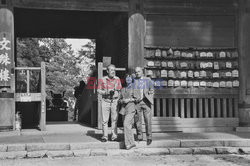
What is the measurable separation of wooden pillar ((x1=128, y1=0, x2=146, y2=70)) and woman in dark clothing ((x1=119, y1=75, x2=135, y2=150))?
2971 mm

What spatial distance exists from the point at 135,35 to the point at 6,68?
4.27 m

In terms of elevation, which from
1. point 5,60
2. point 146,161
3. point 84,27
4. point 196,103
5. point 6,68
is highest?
point 84,27

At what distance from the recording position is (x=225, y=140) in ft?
30.9

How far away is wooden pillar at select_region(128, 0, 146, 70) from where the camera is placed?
12.4 meters

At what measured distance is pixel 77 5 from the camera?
12219mm

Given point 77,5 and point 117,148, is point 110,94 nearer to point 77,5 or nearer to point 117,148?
point 117,148

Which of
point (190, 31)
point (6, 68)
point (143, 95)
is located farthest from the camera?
point (190, 31)

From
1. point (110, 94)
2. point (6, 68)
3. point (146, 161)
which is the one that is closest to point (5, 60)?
point (6, 68)

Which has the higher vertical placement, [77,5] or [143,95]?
[77,5]

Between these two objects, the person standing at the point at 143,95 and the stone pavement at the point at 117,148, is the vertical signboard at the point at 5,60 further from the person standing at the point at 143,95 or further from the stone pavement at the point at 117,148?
the person standing at the point at 143,95

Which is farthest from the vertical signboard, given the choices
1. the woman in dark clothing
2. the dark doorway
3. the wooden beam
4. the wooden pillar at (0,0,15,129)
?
the woman in dark clothing

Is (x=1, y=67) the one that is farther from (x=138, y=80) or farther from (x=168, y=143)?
→ (x=168, y=143)

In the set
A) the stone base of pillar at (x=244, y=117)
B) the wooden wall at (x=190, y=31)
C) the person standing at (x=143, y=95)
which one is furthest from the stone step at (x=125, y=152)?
the wooden wall at (x=190, y=31)

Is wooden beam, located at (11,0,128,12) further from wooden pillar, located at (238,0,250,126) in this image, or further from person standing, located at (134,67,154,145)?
wooden pillar, located at (238,0,250,126)
